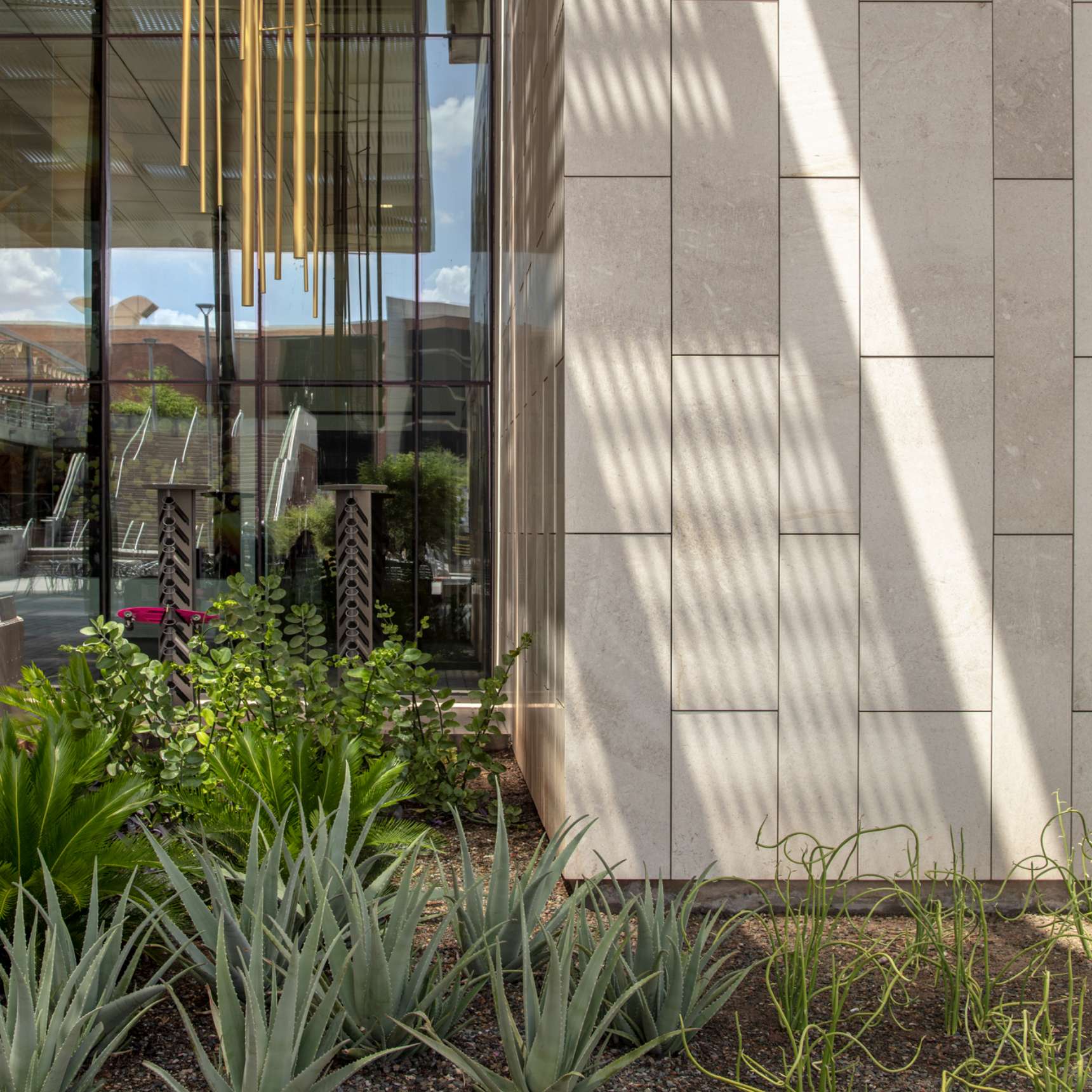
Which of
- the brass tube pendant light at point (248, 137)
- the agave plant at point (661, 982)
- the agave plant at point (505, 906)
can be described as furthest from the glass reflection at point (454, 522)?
the agave plant at point (661, 982)

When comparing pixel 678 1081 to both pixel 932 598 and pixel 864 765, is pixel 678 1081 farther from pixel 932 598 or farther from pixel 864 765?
pixel 932 598

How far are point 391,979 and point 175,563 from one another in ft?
19.9

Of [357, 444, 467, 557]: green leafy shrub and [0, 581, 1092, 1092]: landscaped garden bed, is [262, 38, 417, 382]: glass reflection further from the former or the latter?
[0, 581, 1092, 1092]: landscaped garden bed

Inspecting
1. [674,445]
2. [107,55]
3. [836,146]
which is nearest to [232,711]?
[674,445]

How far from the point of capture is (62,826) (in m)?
3.38

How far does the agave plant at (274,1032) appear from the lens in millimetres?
2309

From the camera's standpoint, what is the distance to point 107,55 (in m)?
9.68

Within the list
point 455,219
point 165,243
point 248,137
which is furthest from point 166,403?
point 248,137

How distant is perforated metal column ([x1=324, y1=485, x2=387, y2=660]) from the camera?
8.23m

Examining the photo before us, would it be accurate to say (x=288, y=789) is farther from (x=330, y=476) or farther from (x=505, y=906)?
(x=330, y=476)

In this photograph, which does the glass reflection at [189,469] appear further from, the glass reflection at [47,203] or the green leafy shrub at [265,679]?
the green leafy shrub at [265,679]

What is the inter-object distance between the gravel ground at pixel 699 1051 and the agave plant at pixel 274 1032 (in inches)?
15.2

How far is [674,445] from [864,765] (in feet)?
5.12

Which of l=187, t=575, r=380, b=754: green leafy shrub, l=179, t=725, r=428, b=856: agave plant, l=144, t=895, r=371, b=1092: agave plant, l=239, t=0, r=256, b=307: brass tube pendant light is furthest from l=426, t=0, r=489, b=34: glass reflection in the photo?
l=144, t=895, r=371, b=1092: agave plant
